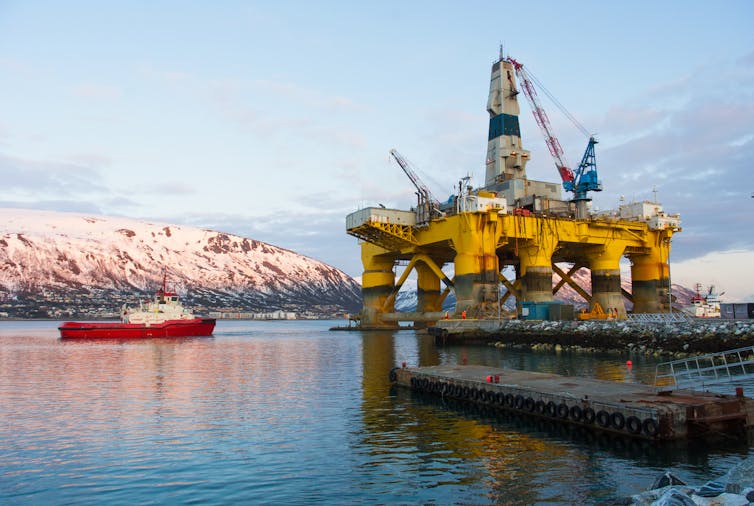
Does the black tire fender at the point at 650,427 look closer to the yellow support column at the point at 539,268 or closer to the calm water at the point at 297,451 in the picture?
the calm water at the point at 297,451

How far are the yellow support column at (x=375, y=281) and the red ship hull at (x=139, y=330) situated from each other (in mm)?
22864

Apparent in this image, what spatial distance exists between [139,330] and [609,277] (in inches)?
2431

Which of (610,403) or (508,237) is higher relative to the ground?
(508,237)

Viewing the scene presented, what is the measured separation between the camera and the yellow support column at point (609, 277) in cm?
7788

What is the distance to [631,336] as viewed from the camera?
48625 mm

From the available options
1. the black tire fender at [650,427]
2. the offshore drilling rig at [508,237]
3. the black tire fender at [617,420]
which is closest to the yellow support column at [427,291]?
the offshore drilling rig at [508,237]

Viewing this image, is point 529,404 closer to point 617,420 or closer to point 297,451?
point 617,420

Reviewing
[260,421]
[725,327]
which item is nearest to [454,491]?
[260,421]

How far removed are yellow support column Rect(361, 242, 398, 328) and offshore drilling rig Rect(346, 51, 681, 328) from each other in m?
0.15

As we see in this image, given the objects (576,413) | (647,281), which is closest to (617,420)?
(576,413)

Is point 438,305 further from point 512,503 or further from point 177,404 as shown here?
point 512,503

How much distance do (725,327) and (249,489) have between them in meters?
41.3

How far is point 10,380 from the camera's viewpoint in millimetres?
34500

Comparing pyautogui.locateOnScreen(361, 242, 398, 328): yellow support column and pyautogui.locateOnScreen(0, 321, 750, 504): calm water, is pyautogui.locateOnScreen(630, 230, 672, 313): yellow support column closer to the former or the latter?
pyautogui.locateOnScreen(361, 242, 398, 328): yellow support column
